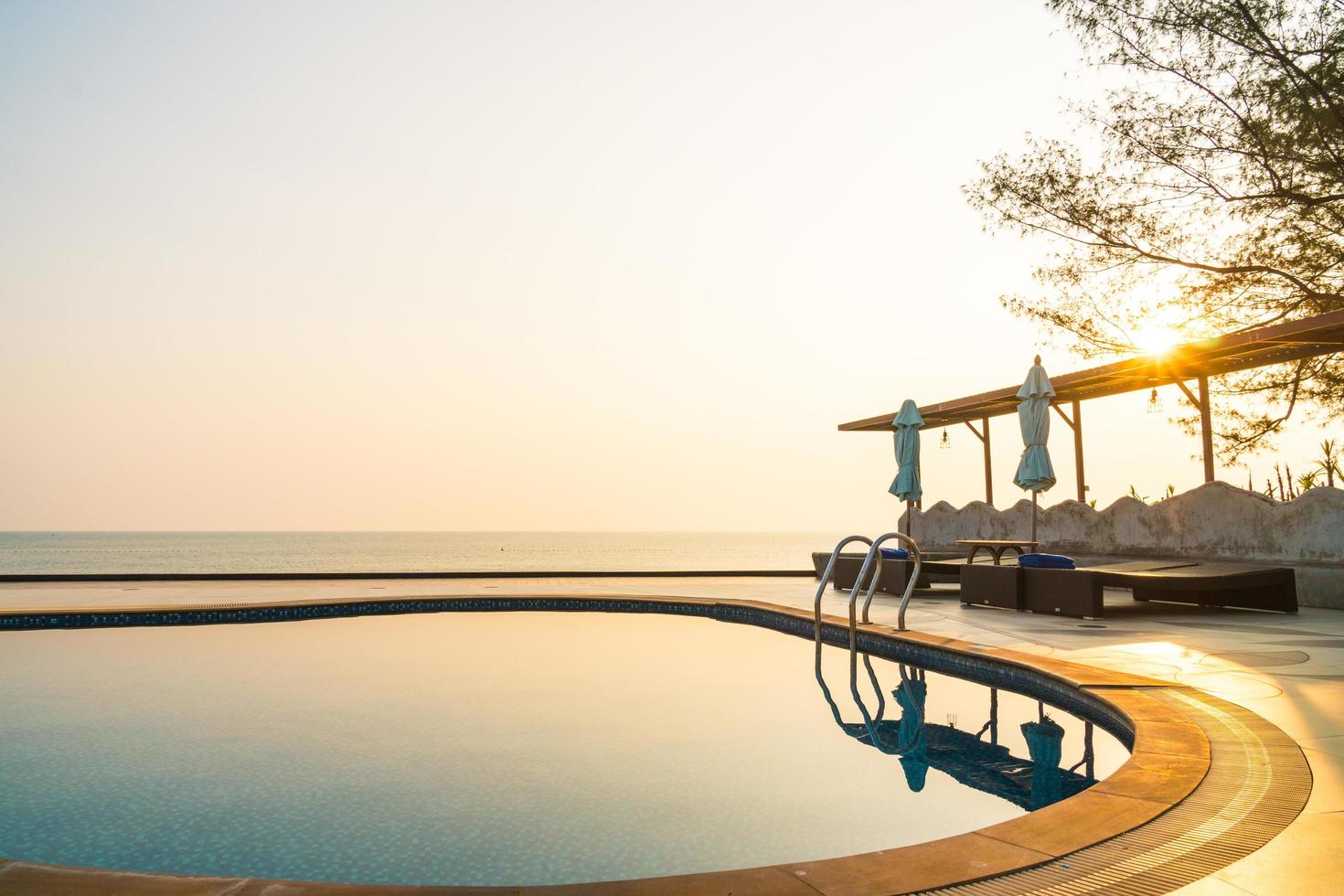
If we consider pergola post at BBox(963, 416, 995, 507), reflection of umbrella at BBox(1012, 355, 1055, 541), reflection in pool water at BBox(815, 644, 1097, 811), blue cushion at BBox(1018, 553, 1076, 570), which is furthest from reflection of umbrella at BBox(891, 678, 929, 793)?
pergola post at BBox(963, 416, 995, 507)

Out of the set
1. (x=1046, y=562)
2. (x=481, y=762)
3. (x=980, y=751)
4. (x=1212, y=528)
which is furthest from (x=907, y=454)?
(x=481, y=762)

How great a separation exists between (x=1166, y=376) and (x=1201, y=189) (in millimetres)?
2752

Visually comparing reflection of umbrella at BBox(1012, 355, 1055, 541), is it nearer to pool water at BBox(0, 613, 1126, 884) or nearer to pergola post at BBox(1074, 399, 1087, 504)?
pergola post at BBox(1074, 399, 1087, 504)

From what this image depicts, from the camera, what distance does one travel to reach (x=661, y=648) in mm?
8359

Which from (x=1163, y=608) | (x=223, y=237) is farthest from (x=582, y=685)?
(x=223, y=237)

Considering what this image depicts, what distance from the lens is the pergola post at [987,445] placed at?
15.5 meters

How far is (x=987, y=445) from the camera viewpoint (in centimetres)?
1570

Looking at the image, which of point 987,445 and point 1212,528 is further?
point 987,445

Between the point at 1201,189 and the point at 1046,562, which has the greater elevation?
the point at 1201,189

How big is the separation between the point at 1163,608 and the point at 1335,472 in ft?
38.8

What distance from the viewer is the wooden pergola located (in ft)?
30.5

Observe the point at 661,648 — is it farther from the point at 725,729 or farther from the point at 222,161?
the point at 222,161

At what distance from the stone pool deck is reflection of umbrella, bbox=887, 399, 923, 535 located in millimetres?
2052

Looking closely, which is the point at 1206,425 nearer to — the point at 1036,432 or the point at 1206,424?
the point at 1206,424
